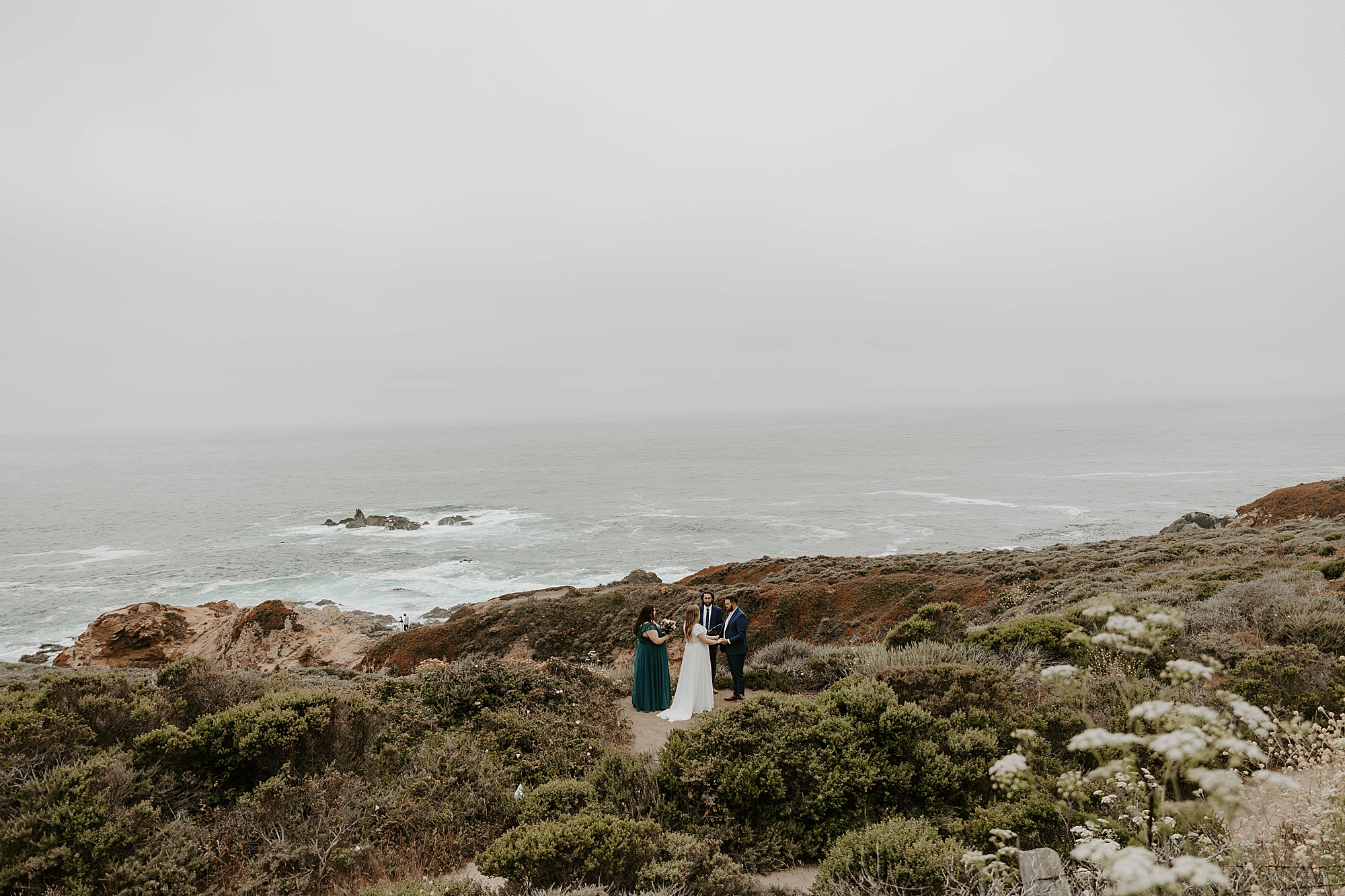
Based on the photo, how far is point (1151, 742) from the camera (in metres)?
2.11

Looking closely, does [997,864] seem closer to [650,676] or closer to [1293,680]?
[1293,680]

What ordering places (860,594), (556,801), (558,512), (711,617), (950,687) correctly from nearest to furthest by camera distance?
(556,801) → (950,687) → (711,617) → (860,594) → (558,512)

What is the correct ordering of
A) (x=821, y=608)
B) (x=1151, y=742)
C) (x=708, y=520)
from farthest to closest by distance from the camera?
(x=708, y=520)
(x=821, y=608)
(x=1151, y=742)

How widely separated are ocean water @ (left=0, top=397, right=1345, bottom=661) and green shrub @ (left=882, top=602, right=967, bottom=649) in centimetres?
2289

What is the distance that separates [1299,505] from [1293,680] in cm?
2913

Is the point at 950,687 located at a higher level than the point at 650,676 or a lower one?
higher

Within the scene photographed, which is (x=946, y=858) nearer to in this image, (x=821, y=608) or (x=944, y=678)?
(x=944, y=678)

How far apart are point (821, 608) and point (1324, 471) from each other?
249 ft

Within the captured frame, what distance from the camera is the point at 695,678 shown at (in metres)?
9.52

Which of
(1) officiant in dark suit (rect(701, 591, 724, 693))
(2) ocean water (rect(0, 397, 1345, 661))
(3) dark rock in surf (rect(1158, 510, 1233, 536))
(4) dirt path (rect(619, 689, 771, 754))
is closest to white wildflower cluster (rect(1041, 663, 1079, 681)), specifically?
(4) dirt path (rect(619, 689, 771, 754))

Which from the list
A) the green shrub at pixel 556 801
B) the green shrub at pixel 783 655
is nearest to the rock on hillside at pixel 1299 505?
the green shrub at pixel 783 655

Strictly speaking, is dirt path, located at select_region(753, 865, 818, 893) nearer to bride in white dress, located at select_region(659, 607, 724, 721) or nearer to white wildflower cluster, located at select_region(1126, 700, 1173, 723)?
white wildflower cluster, located at select_region(1126, 700, 1173, 723)

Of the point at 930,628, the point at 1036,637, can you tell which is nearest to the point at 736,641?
the point at 930,628

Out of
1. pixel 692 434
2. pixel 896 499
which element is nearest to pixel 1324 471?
pixel 896 499
